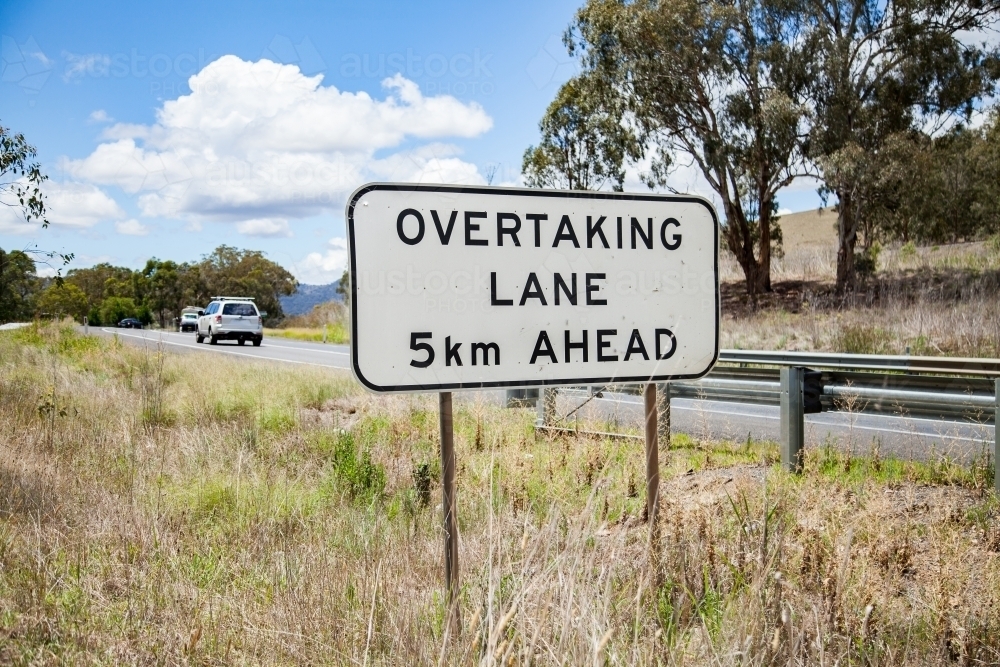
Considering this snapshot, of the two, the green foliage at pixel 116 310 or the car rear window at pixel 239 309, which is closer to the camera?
the car rear window at pixel 239 309

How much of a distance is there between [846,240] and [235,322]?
2409cm

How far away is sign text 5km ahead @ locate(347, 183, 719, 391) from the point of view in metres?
2.79

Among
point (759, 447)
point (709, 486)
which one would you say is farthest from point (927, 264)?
point (709, 486)

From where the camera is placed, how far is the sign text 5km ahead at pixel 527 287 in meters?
2.79

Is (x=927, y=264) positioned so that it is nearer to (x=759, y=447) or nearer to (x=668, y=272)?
(x=759, y=447)

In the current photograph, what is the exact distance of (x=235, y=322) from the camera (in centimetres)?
3491

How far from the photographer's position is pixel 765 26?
26516 mm

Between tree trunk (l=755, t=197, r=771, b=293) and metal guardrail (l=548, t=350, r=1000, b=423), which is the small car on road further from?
metal guardrail (l=548, t=350, r=1000, b=423)

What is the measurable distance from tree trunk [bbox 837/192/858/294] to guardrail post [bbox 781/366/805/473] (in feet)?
73.6

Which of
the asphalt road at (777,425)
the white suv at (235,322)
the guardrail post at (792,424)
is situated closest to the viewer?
the guardrail post at (792,424)

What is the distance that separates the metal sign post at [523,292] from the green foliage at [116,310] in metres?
103

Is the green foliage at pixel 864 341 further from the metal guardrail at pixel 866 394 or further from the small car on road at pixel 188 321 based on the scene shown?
the small car on road at pixel 188 321

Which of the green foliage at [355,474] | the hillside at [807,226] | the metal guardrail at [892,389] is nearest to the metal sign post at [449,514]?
the metal guardrail at [892,389]

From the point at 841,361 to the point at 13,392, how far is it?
9288mm
